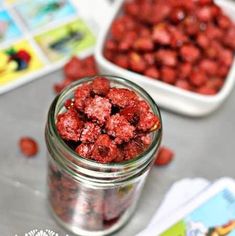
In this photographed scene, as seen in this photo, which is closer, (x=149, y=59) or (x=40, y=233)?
(x=40, y=233)

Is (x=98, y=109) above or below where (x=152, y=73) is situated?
above

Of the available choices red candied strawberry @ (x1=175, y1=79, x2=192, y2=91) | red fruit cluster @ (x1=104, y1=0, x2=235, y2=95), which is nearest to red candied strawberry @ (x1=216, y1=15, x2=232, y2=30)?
red fruit cluster @ (x1=104, y1=0, x2=235, y2=95)

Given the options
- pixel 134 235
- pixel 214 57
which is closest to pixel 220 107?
pixel 214 57

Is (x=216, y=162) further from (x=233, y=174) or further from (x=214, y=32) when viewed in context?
(x=214, y=32)

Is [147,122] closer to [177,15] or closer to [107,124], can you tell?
[107,124]

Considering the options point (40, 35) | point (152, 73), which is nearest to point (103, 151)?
point (152, 73)

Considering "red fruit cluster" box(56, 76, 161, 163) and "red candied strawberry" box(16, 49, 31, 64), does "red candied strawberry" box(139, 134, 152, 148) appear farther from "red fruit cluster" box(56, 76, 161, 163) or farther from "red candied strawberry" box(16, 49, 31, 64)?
"red candied strawberry" box(16, 49, 31, 64)

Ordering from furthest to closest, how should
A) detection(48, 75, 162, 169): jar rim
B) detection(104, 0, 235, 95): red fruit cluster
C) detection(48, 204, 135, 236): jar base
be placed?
detection(104, 0, 235, 95): red fruit cluster < detection(48, 204, 135, 236): jar base < detection(48, 75, 162, 169): jar rim

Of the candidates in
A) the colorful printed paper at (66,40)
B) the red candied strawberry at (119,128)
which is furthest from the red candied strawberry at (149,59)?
the red candied strawberry at (119,128)
